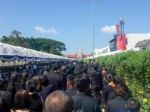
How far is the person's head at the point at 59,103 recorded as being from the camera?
13.0 feet

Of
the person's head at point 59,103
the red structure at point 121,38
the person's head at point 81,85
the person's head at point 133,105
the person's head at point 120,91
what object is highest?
the red structure at point 121,38

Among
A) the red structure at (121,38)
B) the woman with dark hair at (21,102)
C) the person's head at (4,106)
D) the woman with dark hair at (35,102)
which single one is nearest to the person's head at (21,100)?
the woman with dark hair at (21,102)

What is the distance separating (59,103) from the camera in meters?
3.96

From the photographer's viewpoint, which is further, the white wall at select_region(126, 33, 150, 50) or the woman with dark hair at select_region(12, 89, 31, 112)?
the white wall at select_region(126, 33, 150, 50)

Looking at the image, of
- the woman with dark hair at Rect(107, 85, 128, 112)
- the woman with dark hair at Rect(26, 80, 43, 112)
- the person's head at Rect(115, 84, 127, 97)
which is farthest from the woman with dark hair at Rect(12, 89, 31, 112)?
the person's head at Rect(115, 84, 127, 97)

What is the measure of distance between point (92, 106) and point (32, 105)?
120 centimetres

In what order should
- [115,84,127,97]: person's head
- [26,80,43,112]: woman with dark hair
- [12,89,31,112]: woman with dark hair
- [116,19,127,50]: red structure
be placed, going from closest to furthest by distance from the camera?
[12,89,31,112]: woman with dark hair, [115,84,127,97]: person's head, [26,80,43,112]: woman with dark hair, [116,19,127,50]: red structure

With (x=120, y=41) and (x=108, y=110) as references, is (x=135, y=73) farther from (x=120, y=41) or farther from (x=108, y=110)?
(x=120, y=41)

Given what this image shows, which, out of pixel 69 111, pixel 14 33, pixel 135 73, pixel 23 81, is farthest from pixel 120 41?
pixel 69 111

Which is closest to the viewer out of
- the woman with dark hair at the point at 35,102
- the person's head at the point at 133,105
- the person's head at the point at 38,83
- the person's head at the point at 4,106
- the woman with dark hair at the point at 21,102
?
the person's head at the point at 4,106

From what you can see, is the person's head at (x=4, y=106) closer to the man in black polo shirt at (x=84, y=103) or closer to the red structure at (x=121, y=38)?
the man in black polo shirt at (x=84, y=103)

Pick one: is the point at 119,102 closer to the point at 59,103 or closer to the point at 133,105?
the point at 133,105

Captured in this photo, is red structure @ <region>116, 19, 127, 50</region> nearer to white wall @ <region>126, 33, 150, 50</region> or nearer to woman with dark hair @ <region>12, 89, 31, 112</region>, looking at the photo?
white wall @ <region>126, 33, 150, 50</region>

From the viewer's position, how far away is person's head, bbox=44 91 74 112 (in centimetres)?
396
